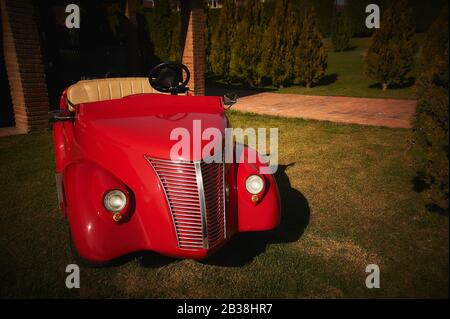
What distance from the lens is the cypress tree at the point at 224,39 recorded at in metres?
14.3

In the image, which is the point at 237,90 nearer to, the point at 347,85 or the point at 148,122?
the point at 347,85

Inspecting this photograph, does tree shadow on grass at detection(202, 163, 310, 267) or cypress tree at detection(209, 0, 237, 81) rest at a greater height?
cypress tree at detection(209, 0, 237, 81)

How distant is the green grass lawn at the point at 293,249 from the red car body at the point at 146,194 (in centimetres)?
43

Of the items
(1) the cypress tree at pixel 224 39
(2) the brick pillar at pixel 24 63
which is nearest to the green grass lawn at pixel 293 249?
(2) the brick pillar at pixel 24 63

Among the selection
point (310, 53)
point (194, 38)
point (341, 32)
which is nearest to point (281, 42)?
point (310, 53)

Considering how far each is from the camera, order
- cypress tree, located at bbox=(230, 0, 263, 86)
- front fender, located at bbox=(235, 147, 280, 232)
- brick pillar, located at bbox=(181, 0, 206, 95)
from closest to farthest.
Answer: front fender, located at bbox=(235, 147, 280, 232) < brick pillar, located at bbox=(181, 0, 206, 95) < cypress tree, located at bbox=(230, 0, 263, 86)

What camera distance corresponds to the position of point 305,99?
11.5m

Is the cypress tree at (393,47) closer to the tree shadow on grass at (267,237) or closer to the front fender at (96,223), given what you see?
the tree shadow on grass at (267,237)

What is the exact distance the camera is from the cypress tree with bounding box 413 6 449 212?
2691 millimetres

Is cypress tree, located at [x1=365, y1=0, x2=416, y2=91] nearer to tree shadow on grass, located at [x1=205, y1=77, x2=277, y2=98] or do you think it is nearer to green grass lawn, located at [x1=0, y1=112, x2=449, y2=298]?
tree shadow on grass, located at [x1=205, y1=77, x2=277, y2=98]

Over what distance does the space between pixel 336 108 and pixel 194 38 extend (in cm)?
487

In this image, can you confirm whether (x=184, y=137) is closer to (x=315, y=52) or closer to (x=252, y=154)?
(x=252, y=154)

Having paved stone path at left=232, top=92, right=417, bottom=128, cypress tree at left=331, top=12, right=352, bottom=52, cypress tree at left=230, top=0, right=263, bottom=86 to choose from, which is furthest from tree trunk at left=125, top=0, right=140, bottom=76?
cypress tree at left=331, top=12, right=352, bottom=52
